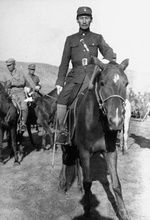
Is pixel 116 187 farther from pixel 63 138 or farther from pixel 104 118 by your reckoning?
pixel 63 138

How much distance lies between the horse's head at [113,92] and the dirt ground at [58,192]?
2.07 meters

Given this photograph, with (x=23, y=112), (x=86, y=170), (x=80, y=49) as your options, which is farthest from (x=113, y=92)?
(x=23, y=112)

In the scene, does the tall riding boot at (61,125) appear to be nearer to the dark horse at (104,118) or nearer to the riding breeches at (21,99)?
the dark horse at (104,118)

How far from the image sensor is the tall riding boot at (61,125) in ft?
A: 18.6

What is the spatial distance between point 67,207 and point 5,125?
445 cm

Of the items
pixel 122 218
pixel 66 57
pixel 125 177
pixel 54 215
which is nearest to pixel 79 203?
pixel 54 215

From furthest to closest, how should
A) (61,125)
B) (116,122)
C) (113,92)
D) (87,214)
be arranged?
(61,125), (87,214), (113,92), (116,122)

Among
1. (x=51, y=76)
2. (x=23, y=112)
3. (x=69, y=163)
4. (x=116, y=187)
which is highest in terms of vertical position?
(x=23, y=112)

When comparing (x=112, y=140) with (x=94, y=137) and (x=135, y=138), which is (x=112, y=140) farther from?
(x=135, y=138)

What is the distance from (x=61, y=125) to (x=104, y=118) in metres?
1.74

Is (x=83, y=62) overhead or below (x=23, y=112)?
overhead

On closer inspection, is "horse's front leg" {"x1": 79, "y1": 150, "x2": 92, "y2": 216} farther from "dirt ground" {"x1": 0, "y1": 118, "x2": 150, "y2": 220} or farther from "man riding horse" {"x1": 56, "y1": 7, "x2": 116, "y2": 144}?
"man riding horse" {"x1": 56, "y1": 7, "x2": 116, "y2": 144}

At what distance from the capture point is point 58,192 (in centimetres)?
609

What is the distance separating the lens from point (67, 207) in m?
5.25
